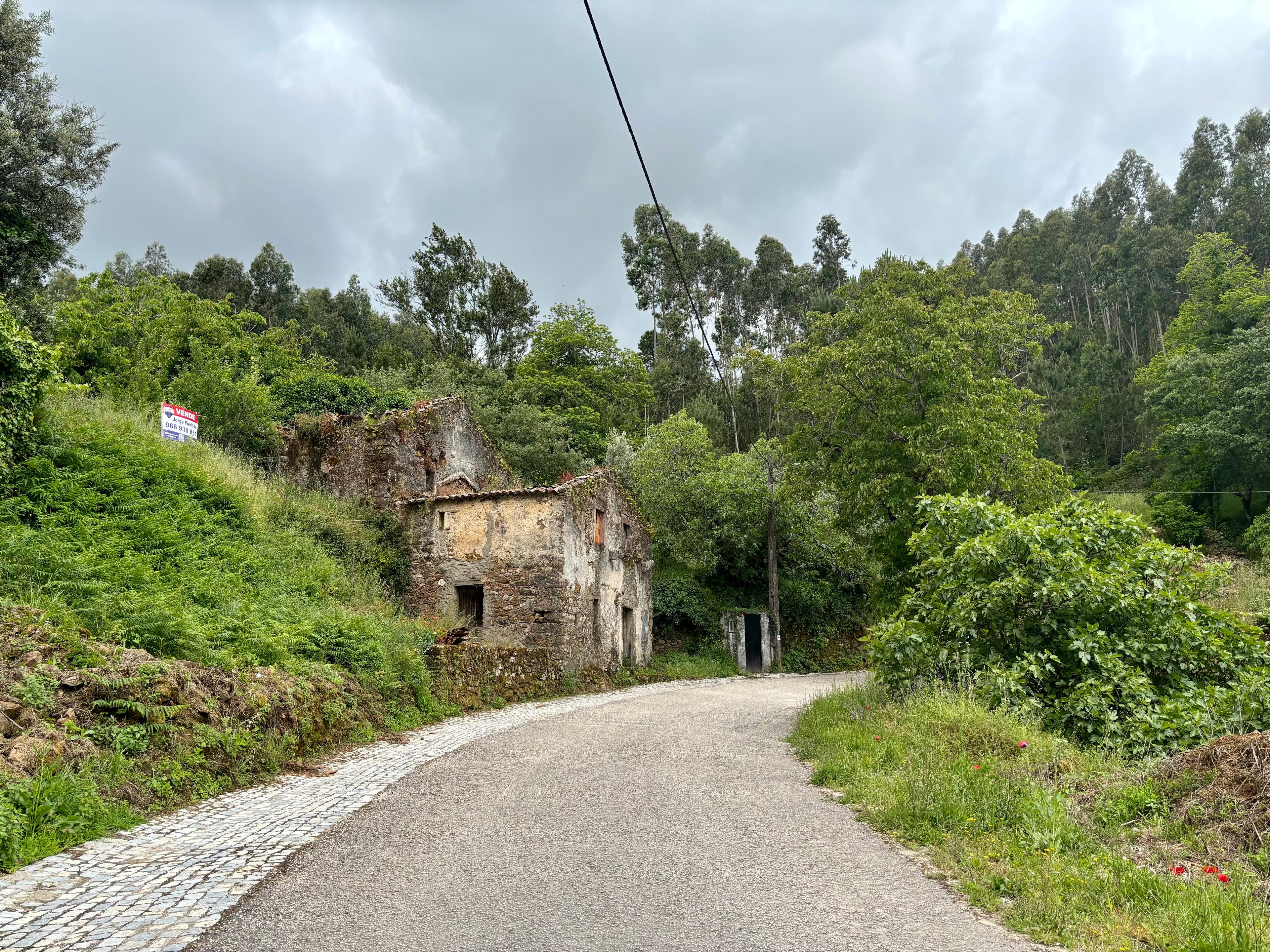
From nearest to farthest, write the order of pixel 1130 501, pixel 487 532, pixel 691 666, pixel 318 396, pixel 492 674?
pixel 492 674, pixel 487 532, pixel 318 396, pixel 691 666, pixel 1130 501

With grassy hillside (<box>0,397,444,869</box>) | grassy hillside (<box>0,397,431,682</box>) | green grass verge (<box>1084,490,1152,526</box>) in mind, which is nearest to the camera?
grassy hillside (<box>0,397,444,869</box>)

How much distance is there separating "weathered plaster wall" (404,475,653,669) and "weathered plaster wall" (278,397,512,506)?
1.24m

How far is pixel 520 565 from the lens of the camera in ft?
60.0

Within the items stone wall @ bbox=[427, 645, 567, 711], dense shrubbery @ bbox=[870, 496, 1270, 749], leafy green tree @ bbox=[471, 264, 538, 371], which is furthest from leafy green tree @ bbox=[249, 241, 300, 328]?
dense shrubbery @ bbox=[870, 496, 1270, 749]

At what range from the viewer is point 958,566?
977 cm

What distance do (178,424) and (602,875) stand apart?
12743 mm

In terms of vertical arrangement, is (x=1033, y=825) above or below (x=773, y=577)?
below

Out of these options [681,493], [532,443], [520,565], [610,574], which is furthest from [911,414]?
[532,443]

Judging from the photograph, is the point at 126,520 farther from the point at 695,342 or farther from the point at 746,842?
the point at 695,342

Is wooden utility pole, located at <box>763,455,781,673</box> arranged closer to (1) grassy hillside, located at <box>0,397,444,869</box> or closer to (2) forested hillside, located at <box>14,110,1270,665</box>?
(2) forested hillside, located at <box>14,110,1270,665</box>

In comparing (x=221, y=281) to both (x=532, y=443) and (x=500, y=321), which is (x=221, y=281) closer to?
(x=500, y=321)

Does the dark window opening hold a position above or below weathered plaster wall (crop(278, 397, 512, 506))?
below

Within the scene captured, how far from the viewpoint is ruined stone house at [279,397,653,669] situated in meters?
18.2

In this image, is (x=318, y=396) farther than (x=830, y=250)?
No
